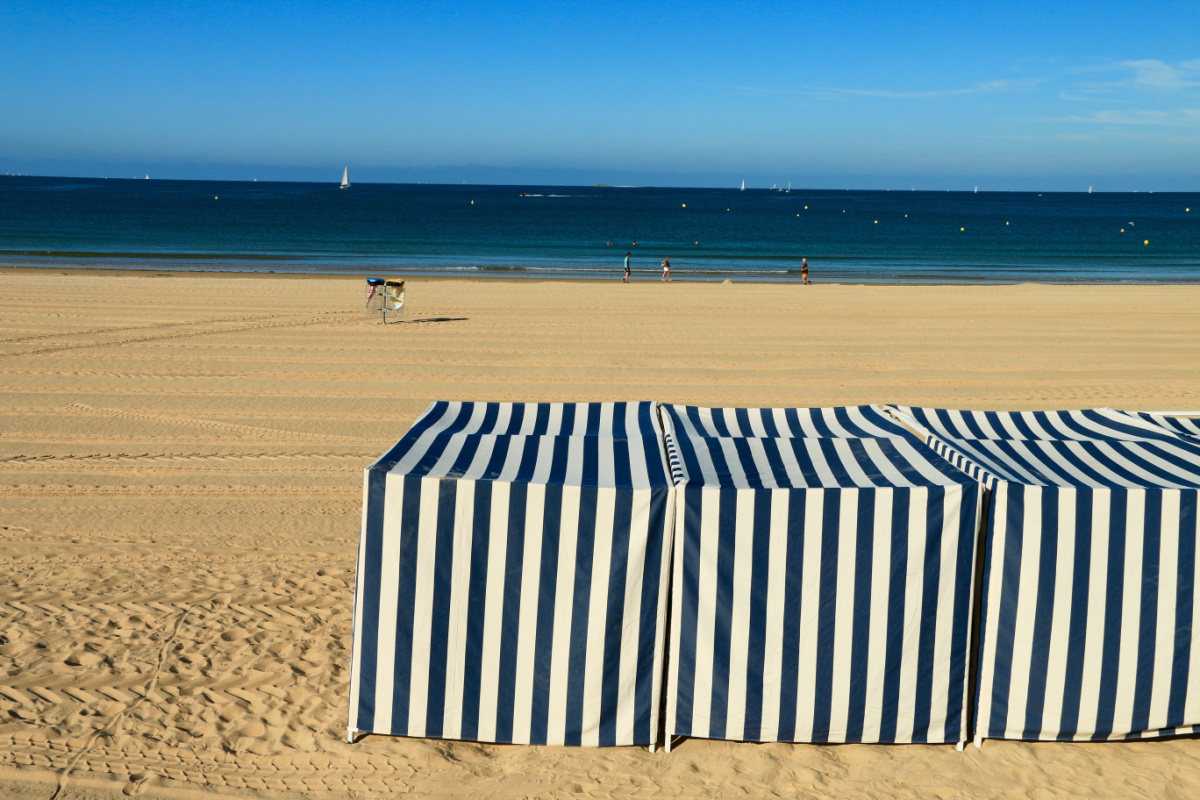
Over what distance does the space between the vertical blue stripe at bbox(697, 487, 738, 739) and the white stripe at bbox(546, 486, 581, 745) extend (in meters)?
0.73

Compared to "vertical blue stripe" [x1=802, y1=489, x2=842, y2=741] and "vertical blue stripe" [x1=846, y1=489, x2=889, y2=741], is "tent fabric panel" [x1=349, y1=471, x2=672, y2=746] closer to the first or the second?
"vertical blue stripe" [x1=802, y1=489, x2=842, y2=741]

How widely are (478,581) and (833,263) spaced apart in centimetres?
4190

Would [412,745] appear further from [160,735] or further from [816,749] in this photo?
[816,749]

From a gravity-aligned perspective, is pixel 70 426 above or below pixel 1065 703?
above

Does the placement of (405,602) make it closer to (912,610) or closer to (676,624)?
(676,624)

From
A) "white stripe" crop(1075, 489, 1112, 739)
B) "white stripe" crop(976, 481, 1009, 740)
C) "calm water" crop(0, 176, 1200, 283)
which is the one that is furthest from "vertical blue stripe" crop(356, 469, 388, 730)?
"calm water" crop(0, 176, 1200, 283)

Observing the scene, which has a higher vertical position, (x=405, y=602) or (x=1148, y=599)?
(x=1148, y=599)

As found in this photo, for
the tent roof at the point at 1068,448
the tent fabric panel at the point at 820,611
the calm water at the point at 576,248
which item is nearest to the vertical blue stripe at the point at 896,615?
the tent fabric panel at the point at 820,611

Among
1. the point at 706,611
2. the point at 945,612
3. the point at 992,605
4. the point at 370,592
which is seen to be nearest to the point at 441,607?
the point at 370,592

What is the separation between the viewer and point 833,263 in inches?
1754

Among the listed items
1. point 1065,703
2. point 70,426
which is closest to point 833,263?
point 70,426

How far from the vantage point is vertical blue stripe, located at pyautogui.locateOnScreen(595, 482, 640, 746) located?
Result: 4863 millimetres

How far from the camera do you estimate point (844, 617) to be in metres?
4.95

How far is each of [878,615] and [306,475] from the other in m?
6.36
